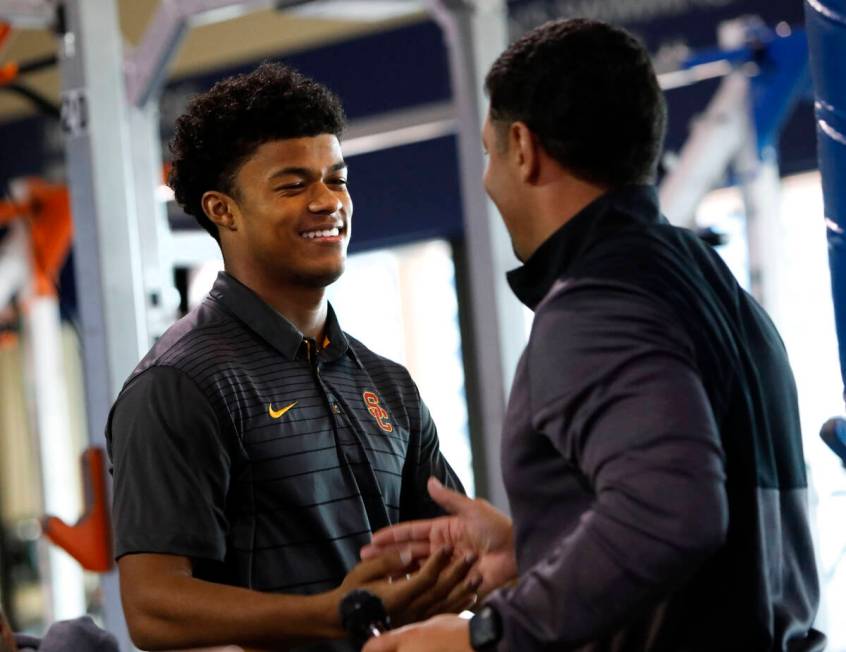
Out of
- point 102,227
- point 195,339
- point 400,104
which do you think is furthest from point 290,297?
point 400,104

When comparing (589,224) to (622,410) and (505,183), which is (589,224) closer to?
(505,183)

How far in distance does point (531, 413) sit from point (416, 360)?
4.75m

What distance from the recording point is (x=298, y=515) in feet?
5.83

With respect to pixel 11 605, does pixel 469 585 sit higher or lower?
higher

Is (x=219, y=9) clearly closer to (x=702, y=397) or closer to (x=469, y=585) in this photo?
(x=469, y=585)

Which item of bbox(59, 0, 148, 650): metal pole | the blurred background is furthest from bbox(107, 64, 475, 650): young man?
bbox(59, 0, 148, 650): metal pole

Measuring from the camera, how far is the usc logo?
1.94 metres

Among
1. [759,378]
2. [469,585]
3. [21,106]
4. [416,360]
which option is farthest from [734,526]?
[21,106]

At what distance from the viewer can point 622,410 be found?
3.96 feet

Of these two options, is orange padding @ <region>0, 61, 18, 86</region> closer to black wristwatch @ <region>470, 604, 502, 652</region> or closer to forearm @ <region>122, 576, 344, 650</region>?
forearm @ <region>122, 576, 344, 650</region>

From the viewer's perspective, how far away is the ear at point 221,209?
1.91m

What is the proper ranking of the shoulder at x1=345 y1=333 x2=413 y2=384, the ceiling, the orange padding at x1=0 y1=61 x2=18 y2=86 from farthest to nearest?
the ceiling, the orange padding at x1=0 y1=61 x2=18 y2=86, the shoulder at x1=345 y1=333 x2=413 y2=384

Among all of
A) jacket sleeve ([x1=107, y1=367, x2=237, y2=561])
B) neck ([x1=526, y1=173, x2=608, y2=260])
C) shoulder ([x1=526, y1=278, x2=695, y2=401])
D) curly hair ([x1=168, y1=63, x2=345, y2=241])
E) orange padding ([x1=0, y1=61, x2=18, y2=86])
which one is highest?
orange padding ([x1=0, y1=61, x2=18, y2=86])

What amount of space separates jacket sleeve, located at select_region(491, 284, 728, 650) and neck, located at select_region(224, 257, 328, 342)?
2.36 ft
